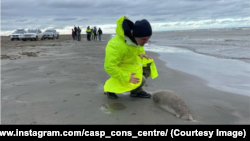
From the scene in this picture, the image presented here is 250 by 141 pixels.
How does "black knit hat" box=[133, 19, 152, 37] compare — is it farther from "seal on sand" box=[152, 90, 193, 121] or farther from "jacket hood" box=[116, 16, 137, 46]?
"seal on sand" box=[152, 90, 193, 121]

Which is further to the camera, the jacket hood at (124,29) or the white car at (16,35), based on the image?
the white car at (16,35)

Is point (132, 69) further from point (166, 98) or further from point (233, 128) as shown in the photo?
point (233, 128)

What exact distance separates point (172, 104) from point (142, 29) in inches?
49.2

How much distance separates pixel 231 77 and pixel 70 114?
4.69 m

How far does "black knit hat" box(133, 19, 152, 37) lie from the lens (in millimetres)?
3135

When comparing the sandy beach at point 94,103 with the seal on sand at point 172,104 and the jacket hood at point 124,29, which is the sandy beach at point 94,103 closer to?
the seal on sand at point 172,104

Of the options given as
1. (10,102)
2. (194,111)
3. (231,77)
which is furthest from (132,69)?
(231,77)

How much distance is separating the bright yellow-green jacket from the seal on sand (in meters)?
0.45

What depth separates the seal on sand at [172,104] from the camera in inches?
123

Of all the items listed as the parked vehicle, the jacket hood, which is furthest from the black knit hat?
the parked vehicle

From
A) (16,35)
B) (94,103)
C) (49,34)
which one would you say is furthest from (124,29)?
(49,34)

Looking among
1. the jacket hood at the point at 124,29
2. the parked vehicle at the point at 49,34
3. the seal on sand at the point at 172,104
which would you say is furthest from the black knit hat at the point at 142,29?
the parked vehicle at the point at 49,34

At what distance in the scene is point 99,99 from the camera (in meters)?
3.71

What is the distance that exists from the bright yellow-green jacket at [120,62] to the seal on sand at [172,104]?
454 millimetres
